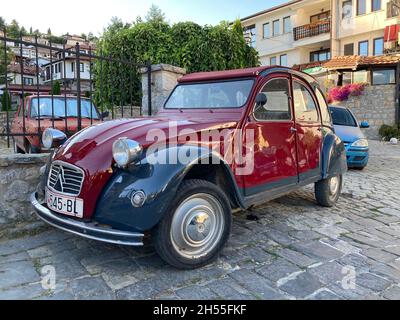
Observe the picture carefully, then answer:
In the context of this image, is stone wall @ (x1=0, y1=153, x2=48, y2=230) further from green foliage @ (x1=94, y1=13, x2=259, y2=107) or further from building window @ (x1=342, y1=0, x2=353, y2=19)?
building window @ (x1=342, y1=0, x2=353, y2=19)

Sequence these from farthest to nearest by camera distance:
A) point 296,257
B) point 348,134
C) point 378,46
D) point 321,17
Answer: point 321,17
point 378,46
point 348,134
point 296,257

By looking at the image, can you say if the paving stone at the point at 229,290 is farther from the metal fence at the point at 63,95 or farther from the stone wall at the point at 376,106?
the stone wall at the point at 376,106

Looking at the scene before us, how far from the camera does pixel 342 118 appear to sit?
9070 millimetres

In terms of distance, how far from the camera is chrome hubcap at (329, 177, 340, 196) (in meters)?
5.16

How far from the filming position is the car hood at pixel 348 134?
323 inches

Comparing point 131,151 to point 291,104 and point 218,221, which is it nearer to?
point 218,221

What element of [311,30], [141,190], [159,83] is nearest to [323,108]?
[159,83]

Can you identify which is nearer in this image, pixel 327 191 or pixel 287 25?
pixel 327 191

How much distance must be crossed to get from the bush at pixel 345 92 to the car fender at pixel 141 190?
1863 centimetres

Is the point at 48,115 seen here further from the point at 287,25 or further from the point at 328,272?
the point at 287,25

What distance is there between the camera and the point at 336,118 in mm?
9039

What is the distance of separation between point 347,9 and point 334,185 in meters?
23.8

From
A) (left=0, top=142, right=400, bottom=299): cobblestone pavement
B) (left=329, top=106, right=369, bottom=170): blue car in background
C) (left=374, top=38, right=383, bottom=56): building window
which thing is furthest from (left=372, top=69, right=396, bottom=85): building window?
(left=0, top=142, right=400, bottom=299): cobblestone pavement
